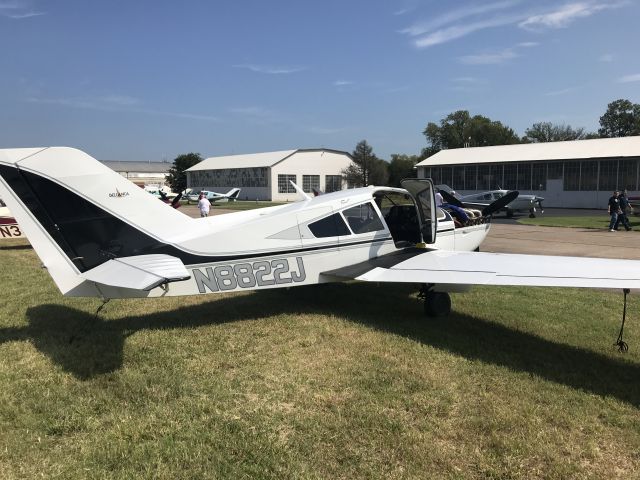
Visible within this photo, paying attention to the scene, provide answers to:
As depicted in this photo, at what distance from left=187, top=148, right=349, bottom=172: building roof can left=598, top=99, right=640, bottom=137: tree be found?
55.4 m

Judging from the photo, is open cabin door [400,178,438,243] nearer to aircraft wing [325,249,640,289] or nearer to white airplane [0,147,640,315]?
white airplane [0,147,640,315]

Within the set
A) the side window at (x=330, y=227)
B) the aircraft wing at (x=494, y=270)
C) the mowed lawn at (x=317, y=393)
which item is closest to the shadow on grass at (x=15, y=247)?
the mowed lawn at (x=317, y=393)

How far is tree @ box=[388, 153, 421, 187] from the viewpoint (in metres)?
72.6

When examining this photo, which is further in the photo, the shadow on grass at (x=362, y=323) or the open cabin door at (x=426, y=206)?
the open cabin door at (x=426, y=206)

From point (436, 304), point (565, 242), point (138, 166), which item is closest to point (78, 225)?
point (436, 304)

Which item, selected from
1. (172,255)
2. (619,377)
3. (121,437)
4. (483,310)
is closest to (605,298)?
(483,310)

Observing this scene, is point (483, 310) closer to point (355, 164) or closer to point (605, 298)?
point (605, 298)

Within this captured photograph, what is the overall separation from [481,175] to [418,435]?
4536cm

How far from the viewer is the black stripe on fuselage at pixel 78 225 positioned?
17.4 ft

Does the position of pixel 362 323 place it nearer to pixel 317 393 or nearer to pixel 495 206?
pixel 317 393

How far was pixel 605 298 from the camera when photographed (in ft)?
27.2

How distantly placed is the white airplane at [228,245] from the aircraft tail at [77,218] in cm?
1

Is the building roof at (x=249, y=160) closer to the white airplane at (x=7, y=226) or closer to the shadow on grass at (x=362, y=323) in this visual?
the white airplane at (x=7, y=226)

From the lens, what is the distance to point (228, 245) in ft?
20.4
